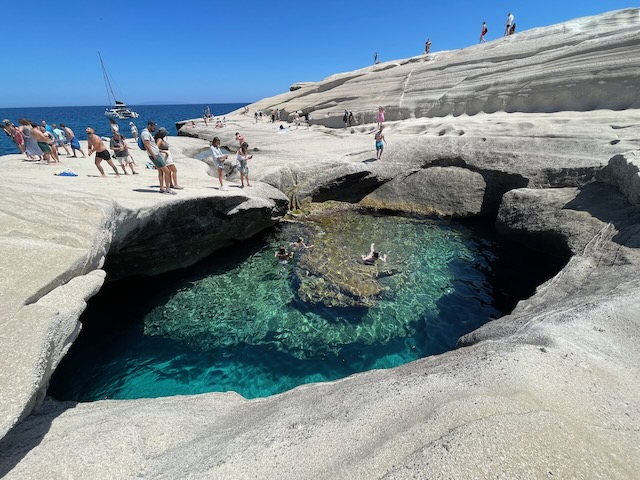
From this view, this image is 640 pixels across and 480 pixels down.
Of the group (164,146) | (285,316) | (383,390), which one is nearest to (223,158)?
(164,146)

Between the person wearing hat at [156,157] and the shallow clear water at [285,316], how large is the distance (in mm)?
3024

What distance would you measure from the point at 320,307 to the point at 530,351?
19.2ft

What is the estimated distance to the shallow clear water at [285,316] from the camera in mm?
7500

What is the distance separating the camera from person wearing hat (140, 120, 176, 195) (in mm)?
9414

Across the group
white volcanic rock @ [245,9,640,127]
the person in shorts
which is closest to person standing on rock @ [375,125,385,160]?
white volcanic rock @ [245,9,640,127]

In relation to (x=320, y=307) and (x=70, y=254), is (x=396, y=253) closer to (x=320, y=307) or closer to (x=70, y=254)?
(x=320, y=307)

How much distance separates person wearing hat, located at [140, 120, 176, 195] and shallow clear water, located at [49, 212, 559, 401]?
3.02 m

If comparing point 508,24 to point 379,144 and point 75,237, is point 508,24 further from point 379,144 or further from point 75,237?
point 75,237

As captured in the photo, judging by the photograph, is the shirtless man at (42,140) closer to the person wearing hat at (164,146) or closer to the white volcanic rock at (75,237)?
the white volcanic rock at (75,237)

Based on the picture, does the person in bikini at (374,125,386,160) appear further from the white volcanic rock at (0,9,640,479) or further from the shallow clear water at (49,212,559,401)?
the white volcanic rock at (0,9,640,479)

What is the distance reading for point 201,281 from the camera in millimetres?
10836

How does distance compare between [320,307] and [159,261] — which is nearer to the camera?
[320,307]

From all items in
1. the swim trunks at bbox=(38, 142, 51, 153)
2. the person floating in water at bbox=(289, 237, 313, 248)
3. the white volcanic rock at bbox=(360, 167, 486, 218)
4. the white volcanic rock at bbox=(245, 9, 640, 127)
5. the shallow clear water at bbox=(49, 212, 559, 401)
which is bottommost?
the shallow clear water at bbox=(49, 212, 559, 401)

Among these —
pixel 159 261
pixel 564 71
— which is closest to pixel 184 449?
pixel 159 261
